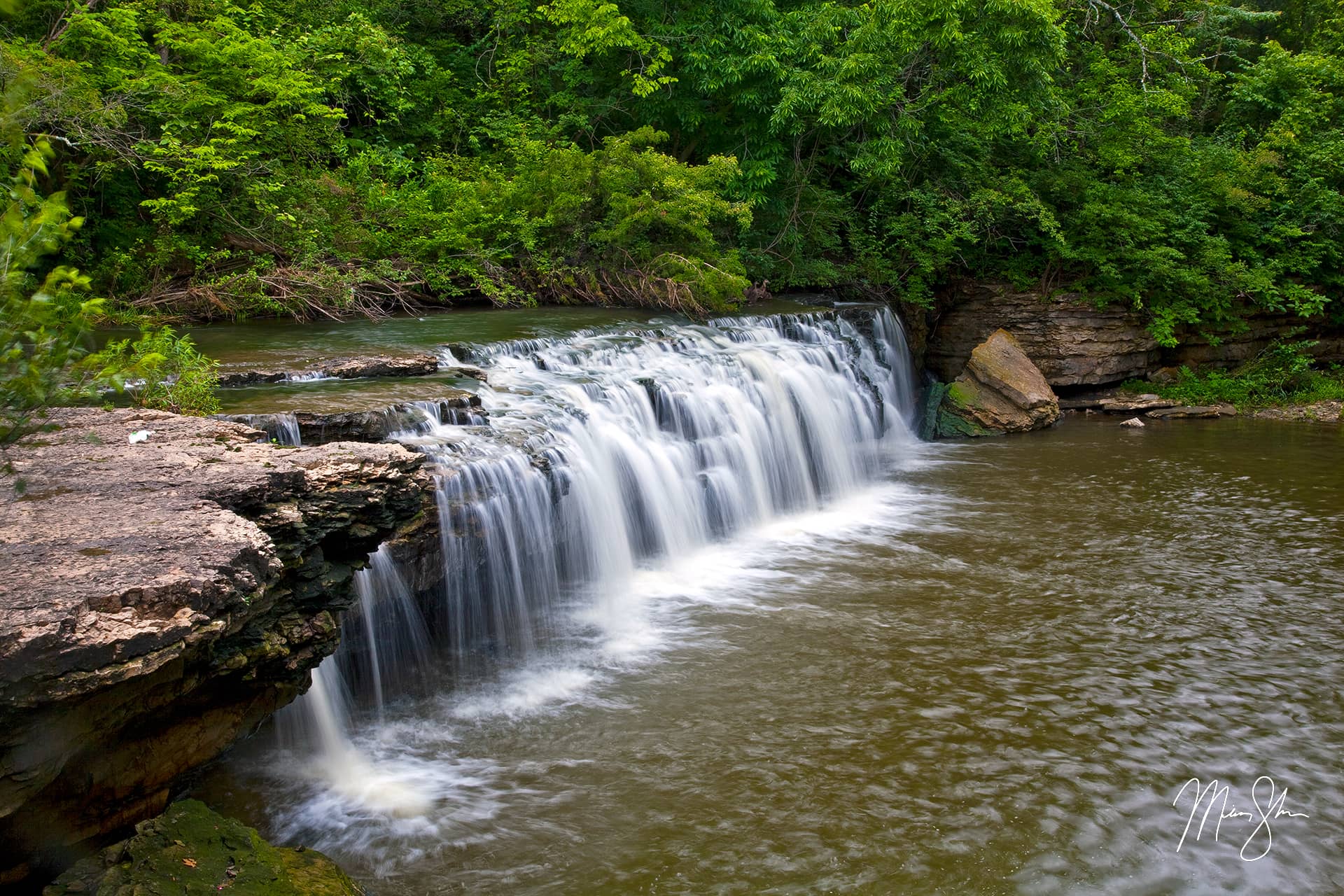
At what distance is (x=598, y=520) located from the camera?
27.0 feet

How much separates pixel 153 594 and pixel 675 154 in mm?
15296

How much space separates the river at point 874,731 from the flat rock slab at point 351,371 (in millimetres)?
801

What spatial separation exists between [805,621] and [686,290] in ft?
22.8

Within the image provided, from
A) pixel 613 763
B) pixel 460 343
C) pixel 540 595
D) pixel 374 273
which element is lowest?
pixel 613 763

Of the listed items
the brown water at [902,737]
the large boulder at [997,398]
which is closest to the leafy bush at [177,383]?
the brown water at [902,737]

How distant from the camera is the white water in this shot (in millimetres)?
5285

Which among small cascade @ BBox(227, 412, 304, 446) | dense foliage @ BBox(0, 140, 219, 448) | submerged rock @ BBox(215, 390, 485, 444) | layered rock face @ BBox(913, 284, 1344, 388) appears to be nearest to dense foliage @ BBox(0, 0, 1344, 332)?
layered rock face @ BBox(913, 284, 1344, 388)

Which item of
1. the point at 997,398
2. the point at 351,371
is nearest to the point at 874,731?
the point at 351,371

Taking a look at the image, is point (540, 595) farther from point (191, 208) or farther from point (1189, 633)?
point (191, 208)

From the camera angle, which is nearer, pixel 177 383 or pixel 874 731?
pixel 874 731

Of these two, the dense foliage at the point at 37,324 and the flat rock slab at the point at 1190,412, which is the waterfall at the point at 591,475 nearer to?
the dense foliage at the point at 37,324

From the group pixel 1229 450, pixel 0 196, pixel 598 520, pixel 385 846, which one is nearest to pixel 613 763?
pixel 385 846

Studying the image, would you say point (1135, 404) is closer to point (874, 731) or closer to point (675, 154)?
point (675, 154)

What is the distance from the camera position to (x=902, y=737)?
17.9 feet
